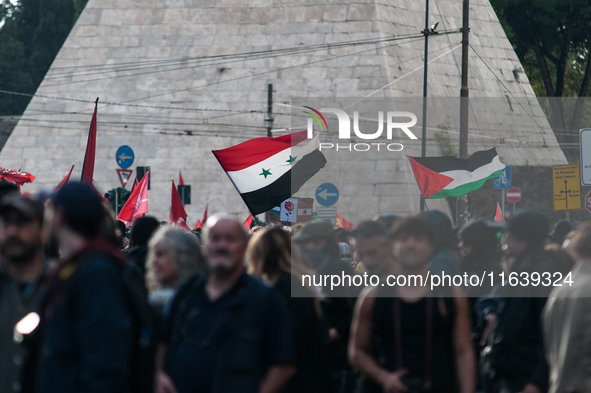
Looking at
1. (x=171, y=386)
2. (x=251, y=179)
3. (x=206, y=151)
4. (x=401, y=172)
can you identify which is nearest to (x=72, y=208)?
(x=171, y=386)

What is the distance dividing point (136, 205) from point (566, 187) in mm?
8553

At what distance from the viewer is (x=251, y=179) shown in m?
9.94

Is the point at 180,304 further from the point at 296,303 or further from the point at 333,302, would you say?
the point at 333,302

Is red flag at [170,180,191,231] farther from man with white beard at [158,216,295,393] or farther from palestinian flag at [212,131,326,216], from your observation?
man with white beard at [158,216,295,393]

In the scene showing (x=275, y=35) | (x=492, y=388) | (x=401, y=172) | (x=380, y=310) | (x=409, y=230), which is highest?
(x=275, y=35)

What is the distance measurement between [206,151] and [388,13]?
340 inches

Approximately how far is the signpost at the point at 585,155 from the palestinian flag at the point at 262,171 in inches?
144

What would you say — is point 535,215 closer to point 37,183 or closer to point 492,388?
point 492,388

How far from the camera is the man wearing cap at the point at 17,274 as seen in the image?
11.8 feet

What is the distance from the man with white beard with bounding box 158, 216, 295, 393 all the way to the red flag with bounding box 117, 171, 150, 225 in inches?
382

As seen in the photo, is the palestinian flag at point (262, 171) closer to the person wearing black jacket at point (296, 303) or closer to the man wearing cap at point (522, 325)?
the person wearing black jacket at point (296, 303)

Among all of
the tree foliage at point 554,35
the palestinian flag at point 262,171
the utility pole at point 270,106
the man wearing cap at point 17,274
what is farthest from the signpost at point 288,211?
the tree foliage at point 554,35

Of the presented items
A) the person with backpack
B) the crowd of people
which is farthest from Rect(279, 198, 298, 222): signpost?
the person with backpack

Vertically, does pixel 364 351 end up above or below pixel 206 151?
below
